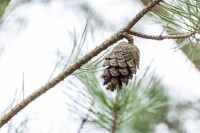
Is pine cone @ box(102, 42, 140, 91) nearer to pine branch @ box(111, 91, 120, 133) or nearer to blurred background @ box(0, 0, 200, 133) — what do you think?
pine branch @ box(111, 91, 120, 133)

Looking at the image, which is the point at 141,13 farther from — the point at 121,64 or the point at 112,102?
the point at 112,102

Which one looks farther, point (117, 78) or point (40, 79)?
point (40, 79)

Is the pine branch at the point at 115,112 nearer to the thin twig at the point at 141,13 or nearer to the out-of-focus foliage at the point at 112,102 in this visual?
the out-of-focus foliage at the point at 112,102

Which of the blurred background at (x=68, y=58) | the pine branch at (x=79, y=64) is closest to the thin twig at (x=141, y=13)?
the pine branch at (x=79, y=64)

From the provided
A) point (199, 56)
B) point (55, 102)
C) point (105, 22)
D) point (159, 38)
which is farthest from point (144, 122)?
point (159, 38)

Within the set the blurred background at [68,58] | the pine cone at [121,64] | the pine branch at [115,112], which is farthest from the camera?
the blurred background at [68,58]

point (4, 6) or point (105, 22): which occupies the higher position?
point (4, 6)

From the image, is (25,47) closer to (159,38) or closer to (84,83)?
(84,83)
